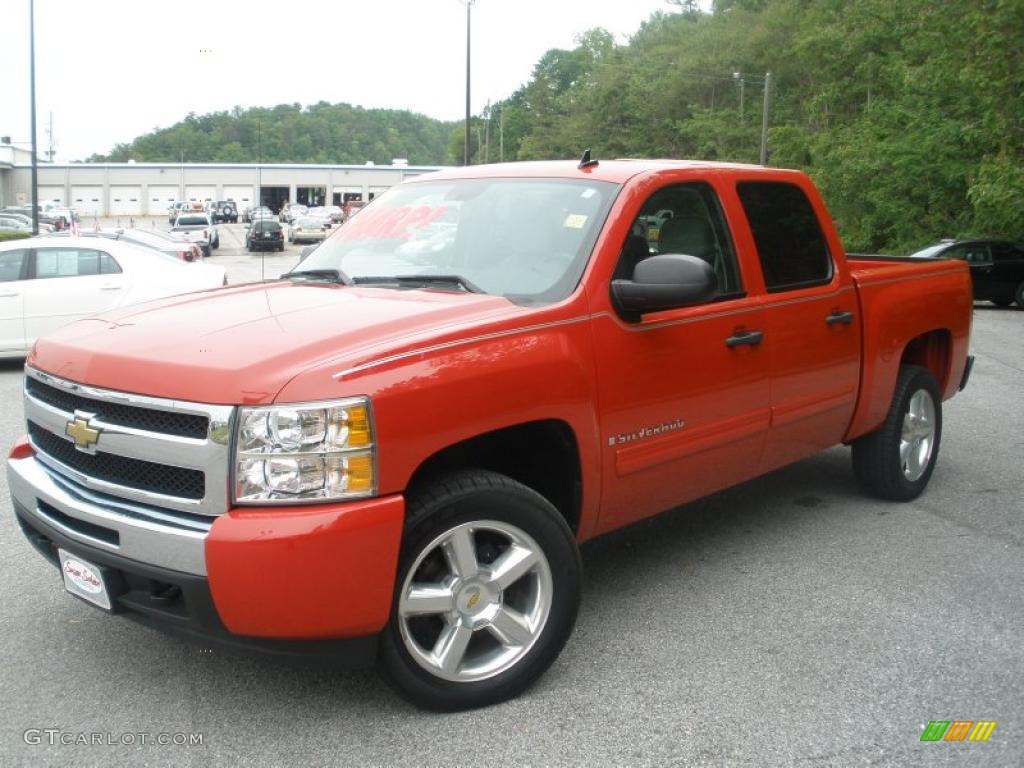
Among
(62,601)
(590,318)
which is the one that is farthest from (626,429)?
(62,601)

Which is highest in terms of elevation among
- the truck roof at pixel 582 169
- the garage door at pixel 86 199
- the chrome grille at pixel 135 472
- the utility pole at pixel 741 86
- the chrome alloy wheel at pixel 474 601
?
the utility pole at pixel 741 86

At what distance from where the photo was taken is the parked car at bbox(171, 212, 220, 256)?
3853cm

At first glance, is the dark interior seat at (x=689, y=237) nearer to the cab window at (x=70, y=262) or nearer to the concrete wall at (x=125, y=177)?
the cab window at (x=70, y=262)

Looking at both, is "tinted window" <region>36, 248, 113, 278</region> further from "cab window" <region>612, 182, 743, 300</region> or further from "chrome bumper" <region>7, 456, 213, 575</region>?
"cab window" <region>612, 182, 743, 300</region>

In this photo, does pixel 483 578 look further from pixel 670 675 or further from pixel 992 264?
pixel 992 264

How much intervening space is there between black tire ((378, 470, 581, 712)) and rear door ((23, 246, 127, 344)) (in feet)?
30.9

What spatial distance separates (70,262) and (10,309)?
34.8 inches

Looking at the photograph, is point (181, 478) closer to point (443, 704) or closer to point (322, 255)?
point (443, 704)

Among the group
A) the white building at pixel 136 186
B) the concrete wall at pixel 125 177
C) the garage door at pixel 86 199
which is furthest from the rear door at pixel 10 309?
the garage door at pixel 86 199

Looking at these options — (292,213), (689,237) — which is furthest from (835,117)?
(689,237)

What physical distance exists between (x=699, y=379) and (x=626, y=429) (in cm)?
52

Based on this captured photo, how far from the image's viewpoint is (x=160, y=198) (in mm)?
86375

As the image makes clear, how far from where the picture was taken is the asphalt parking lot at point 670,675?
3180 millimetres

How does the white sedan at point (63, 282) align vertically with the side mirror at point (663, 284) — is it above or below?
below
